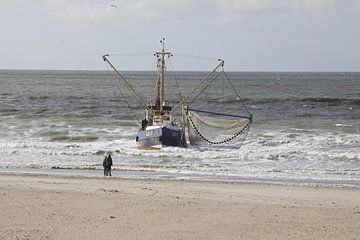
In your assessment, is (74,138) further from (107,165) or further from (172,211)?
(172,211)

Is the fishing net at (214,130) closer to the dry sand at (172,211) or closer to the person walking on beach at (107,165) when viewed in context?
the person walking on beach at (107,165)

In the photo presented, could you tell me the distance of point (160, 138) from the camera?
33750mm

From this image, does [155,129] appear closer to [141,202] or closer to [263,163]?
[263,163]

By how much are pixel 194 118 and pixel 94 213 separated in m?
22.3

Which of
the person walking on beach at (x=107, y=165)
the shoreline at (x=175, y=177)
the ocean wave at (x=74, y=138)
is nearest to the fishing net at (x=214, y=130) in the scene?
the ocean wave at (x=74, y=138)

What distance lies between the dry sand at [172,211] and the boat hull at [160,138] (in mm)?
12562

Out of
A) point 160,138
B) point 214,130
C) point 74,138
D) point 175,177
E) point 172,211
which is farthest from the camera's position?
point 74,138

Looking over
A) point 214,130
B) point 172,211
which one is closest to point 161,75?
point 214,130

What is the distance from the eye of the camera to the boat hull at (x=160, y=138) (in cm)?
3378

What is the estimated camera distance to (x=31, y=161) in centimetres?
2858

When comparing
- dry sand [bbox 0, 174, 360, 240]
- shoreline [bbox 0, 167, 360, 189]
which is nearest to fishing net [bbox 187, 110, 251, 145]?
shoreline [bbox 0, 167, 360, 189]

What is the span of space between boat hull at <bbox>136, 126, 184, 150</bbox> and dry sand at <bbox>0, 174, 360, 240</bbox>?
12.6 meters

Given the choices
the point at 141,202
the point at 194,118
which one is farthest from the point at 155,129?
the point at 141,202

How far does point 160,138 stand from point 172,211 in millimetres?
18060
